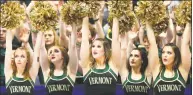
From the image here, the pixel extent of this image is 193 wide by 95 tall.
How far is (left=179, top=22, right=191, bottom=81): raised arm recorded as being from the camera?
5.36 metres

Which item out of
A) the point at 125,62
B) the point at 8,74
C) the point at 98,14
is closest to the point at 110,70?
the point at 125,62

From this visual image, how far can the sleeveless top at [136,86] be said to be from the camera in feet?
17.7

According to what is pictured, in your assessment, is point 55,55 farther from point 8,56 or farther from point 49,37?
point 8,56

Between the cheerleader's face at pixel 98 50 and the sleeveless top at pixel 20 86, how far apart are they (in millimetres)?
701

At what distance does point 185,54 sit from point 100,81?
87 centimetres

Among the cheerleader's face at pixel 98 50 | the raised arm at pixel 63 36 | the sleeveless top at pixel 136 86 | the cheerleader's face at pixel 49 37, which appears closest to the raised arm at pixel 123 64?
the sleeveless top at pixel 136 86

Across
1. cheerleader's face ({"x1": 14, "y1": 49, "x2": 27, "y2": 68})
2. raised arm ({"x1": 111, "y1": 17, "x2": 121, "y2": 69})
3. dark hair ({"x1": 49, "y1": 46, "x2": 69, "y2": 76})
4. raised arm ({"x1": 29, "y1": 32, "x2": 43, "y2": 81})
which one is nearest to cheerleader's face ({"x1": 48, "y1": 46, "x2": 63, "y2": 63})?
dark hair ({"x1": 49, "y1": 46, "x2": 69, "y2": 76})

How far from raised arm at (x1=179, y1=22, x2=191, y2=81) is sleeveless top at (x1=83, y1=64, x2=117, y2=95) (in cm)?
68

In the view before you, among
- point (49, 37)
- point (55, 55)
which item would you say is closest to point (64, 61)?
point (55, 55)

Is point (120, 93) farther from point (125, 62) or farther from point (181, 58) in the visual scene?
point (181, 58)

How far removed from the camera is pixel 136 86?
5.41 meters

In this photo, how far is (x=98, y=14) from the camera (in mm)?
5719

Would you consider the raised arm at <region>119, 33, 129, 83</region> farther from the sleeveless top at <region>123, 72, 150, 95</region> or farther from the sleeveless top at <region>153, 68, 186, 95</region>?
the sleeveless top at <region>153, 68, 186, 95</region>

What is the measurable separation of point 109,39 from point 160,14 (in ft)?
2.14
